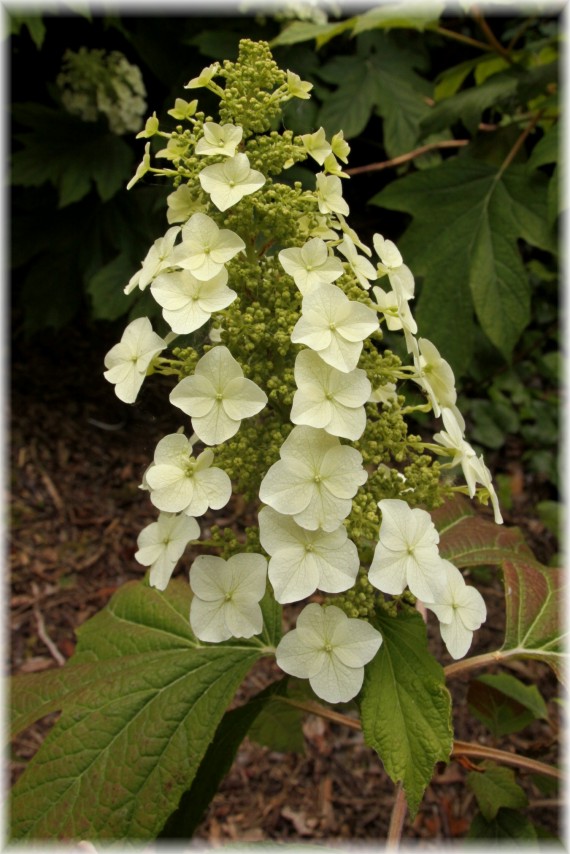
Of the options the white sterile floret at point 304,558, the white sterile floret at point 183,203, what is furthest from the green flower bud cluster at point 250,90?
the white sterile floret at point 304,558

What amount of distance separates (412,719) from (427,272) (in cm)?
145

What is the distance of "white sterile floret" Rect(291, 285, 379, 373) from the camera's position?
972 millimetres

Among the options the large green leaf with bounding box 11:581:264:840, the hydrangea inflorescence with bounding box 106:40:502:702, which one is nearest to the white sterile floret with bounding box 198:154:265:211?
the hydrangea inflorescence with bounding box 106:40:502:702

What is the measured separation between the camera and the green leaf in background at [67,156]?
3.08 metres

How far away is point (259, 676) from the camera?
2.76 m

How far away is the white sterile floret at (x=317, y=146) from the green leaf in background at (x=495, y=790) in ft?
3.94

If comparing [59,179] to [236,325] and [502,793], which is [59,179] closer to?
[236,325]

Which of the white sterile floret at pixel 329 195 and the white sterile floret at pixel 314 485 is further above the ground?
the white sterile floret at pixel 329 195

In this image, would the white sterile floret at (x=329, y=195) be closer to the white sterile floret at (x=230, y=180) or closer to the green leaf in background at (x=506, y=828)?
the white sterile floret at (x=230, y=180)

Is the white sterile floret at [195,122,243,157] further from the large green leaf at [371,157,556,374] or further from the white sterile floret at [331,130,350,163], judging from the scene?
the large green leaf at [371,157,556,374]

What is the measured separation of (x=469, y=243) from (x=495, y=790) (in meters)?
1.42

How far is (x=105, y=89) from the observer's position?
319cm

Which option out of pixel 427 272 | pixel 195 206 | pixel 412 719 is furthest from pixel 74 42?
pixel 412 719

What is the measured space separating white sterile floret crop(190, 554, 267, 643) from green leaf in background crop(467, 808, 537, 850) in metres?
0.87
